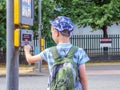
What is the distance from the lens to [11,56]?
559 centimetres

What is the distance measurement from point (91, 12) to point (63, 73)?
25.2 m

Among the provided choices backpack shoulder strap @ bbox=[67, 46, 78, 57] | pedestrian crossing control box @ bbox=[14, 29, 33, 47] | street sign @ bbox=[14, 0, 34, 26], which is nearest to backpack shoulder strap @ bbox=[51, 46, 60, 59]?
backpack shoulder strap @ bbox=[67, 46, 78, 57]

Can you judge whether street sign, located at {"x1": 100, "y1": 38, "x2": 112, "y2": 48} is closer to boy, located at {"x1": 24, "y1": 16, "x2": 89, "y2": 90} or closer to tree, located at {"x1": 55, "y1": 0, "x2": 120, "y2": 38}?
tree, located at {"x1": 55, "y1": 0, "x2": 120, "y2": 38}

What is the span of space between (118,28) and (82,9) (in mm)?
13903

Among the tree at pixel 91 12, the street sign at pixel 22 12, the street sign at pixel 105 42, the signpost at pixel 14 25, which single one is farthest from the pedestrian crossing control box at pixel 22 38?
the street sign at pixel 105 42

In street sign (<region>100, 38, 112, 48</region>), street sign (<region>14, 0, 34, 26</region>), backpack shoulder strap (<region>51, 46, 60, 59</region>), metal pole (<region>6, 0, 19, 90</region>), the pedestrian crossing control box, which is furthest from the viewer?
street sign (<region>100, 38, 112, 48</region>)

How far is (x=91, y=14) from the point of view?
29188 mm

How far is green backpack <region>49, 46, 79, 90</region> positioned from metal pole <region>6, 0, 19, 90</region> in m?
1.21

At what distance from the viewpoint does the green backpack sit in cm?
436

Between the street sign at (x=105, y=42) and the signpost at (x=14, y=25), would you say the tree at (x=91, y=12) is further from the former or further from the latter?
the signpost at (x=14, y=25)

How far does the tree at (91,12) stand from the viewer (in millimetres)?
28656

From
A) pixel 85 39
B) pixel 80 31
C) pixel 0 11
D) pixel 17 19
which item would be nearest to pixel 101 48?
pixel 85 39

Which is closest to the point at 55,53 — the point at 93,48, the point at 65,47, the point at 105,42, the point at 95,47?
the point at 65,47

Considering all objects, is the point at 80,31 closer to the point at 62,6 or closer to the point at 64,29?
the point at 62,6
